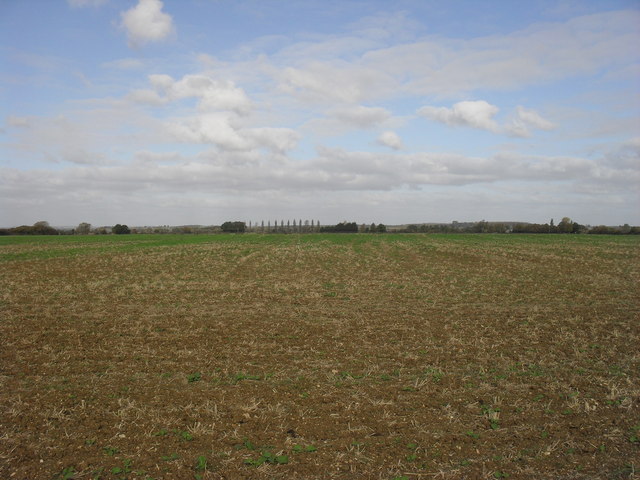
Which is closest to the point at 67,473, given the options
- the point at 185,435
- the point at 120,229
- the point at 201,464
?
the point at 185,435

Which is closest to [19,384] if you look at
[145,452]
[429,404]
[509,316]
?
[145,452]

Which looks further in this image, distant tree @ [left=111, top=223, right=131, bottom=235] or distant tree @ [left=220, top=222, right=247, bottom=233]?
distant tree @ [left=220, top=222, right=247, bottom=233]

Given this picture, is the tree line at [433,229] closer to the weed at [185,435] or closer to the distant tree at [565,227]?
the distant tree at [565,227]

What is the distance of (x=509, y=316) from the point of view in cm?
1394

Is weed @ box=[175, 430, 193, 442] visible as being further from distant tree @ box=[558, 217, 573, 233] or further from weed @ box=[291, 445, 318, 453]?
distant tree @ box=[558, 217, 573, 233]

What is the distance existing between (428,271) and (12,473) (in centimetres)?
2404

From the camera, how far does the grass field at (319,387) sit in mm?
5570

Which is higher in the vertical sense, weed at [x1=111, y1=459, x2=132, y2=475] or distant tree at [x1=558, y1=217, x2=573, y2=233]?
distant tree at [x1=558, y1=217, x2=573, y2=233]

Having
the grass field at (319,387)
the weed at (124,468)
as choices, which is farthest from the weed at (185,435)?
the weed at (124,468)

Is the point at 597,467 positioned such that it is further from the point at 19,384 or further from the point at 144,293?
the point at 144,293

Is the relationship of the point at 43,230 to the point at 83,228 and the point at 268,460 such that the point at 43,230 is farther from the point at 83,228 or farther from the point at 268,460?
the point at 268,460

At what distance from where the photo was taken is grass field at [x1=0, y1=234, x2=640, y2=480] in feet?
18.3

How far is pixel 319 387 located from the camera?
7.90 m

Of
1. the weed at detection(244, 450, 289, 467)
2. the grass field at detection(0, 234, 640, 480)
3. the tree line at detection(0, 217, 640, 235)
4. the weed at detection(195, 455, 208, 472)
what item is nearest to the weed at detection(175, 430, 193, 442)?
the grass field at detection(0, 234, 640, 480)
